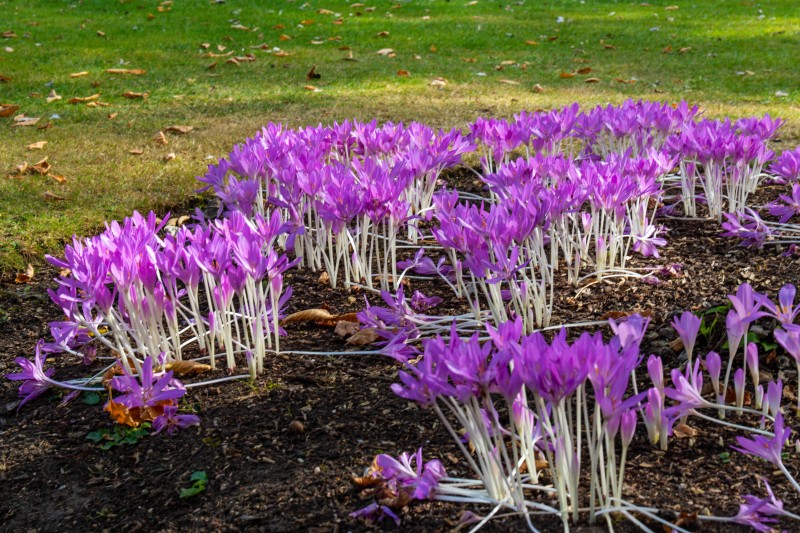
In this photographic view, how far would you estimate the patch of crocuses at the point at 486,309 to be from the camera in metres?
1.91

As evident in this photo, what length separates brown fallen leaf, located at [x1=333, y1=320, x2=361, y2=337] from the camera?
10.6 feet

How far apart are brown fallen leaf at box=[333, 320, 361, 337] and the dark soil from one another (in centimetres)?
4

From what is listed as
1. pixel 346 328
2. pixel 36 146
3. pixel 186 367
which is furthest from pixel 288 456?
pixel 36 146

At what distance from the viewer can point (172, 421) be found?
265cm

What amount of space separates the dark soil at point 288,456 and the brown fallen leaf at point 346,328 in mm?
38

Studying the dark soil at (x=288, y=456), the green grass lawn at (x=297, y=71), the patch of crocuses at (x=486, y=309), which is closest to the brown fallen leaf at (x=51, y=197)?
the green grass lawn at (x=297, y=71)

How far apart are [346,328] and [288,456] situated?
0.87m

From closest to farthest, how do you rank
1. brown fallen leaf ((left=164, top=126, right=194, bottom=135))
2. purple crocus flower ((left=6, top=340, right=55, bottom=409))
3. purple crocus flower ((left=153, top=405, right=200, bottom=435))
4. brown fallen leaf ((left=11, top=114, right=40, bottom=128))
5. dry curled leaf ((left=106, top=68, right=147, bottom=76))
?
purple crocus flower ((left=153, top=405, right=200, bottom=435)), purple crocus flower ((left=6, top=340, right=55, bottom=409)), brown fallen leaf ((left=164, top=126, right=194, bottom=135)), brown fallen leaf ((left=11, top=114, right=40, bottom=128)), dry curled leaf ((left=106, top=68, right=147, bottom=76))

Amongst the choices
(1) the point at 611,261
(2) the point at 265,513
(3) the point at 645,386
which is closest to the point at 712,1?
(1) the point at 611,261

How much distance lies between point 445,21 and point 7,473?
429 inches

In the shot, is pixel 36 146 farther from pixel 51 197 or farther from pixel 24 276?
pixel 24 276

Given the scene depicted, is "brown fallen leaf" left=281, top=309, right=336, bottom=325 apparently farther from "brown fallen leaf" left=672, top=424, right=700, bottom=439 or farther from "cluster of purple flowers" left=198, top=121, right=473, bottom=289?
"brown fallen leaf" left=672, top=424, right=700, bottom=439

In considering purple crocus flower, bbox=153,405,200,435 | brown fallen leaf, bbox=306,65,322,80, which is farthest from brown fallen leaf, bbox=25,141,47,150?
purple crocus flower, bbox=153,405,200,435

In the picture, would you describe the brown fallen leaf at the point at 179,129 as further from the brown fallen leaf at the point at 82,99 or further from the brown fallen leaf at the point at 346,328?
the brown fallen leaf at the point at 346,328
